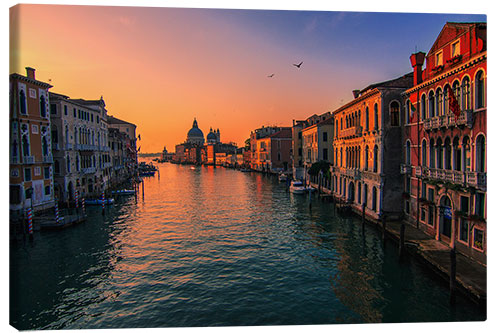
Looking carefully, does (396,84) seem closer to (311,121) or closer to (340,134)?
(340,134)

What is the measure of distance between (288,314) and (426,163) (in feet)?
32.2

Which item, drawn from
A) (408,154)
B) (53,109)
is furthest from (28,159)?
(408,154)

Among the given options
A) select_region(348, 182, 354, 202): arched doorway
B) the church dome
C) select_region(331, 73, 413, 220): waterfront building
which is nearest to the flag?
select_region(331, 73, 413, 220): waterfront building

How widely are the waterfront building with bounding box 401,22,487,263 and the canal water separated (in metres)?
2.10

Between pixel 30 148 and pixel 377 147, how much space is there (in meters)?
20.1

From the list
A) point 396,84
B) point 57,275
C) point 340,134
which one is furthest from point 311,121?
point 57,275

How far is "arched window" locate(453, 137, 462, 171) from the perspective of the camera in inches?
467

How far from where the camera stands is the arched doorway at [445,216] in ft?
41.3

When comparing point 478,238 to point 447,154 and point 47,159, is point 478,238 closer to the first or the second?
point 447,154

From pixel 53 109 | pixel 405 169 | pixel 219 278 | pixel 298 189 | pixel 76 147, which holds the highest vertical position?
pixel 53 109

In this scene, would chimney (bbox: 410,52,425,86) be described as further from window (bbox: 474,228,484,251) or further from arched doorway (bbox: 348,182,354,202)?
arched doorway (bbox: 348,182,354,202)

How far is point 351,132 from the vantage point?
2211cm

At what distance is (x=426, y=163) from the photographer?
14.4 meters

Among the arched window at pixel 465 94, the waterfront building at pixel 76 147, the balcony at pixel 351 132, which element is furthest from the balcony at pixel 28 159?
the arched window at pixel 465 94
